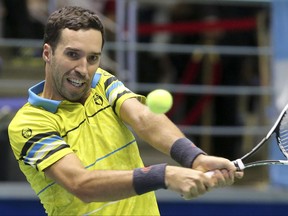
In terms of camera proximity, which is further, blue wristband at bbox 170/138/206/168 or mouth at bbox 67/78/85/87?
mouth at bbox 67/78/85/87

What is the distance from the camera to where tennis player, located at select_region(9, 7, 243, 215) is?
14.2ft

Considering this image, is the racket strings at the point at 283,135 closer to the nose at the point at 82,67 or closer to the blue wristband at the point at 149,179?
the blue wristband at the point at 149,179

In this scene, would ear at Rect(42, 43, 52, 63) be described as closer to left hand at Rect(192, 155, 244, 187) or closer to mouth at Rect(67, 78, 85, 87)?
mouth at Rect(67, 78, 85, 87)

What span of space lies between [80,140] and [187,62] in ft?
16.3

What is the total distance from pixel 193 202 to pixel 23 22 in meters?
2.65

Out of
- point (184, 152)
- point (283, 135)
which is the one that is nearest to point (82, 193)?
point (184, 152)

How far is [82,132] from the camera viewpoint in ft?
15.0

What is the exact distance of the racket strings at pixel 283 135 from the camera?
479 cm

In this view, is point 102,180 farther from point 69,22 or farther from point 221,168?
point 69,22

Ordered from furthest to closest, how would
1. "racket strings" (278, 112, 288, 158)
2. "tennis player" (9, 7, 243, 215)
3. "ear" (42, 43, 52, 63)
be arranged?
1. "racket strings" (278, 112, 288, 158)
2. "ear" (42, 43, 52, 63)
3. "tennis player" (9, 7, 243, 215)

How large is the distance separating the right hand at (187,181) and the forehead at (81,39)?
76 centimetres

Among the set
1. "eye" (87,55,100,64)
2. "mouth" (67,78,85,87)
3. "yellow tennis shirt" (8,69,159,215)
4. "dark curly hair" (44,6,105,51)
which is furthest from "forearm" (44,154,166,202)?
"dark curly hair" (44,6,105,51)

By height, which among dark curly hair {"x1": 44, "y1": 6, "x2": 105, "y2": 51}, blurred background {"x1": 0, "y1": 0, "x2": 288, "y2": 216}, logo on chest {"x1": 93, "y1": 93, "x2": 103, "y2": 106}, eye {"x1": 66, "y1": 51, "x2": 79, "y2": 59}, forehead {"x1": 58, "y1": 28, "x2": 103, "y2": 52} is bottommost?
blurred background {"x1": 0, "y1": 0, "x2": 288, "y2": 216}

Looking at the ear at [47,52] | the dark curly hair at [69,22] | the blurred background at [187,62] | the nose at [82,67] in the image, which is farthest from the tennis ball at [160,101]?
the blurred background at [187,62]
